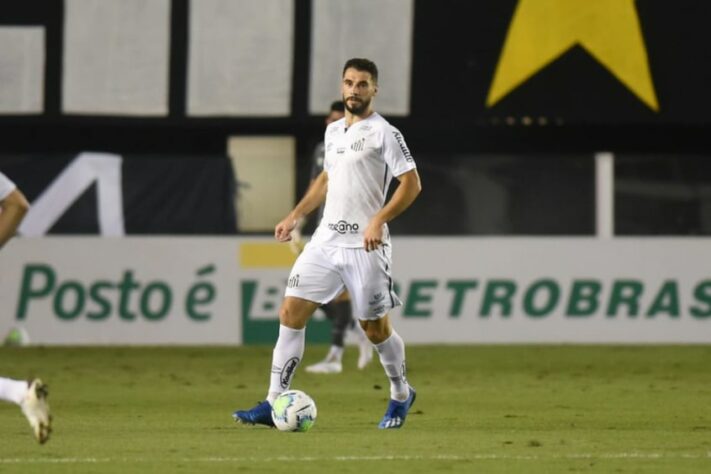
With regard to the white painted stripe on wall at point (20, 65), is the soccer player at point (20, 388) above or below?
above

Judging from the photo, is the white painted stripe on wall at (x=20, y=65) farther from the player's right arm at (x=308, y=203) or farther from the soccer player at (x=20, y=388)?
the soccer player at (x=20, y=388)

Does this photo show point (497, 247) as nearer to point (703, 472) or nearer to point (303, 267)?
point (303, 267)

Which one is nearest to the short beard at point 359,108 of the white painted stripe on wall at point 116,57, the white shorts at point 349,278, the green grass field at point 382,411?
the white shorts at point 349,278

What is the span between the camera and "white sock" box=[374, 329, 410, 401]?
10.9m

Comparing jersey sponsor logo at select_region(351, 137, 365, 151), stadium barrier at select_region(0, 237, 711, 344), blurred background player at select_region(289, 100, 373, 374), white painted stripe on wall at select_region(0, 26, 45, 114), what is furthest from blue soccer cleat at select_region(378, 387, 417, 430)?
white painted stripe on wall at select_region(0, 26, 45, 114)

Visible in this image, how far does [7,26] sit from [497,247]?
19.2ft

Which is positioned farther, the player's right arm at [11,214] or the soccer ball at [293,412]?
the soccer ball at [293,412]

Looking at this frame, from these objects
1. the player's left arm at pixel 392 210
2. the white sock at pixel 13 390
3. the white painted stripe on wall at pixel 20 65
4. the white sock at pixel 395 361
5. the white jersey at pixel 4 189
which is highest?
the white jersey at pixel 4 189

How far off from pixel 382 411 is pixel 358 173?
2.31 metres

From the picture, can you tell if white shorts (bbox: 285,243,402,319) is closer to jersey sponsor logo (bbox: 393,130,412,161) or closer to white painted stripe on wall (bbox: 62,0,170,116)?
jersey sponsor logo (bbox: 393,130,412,161)

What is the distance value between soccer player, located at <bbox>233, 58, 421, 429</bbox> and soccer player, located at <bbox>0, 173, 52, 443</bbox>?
217 cm

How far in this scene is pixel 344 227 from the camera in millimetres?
10680

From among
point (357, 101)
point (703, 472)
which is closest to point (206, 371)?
point (357, 101)

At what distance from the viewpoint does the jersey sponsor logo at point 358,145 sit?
10.7 m
